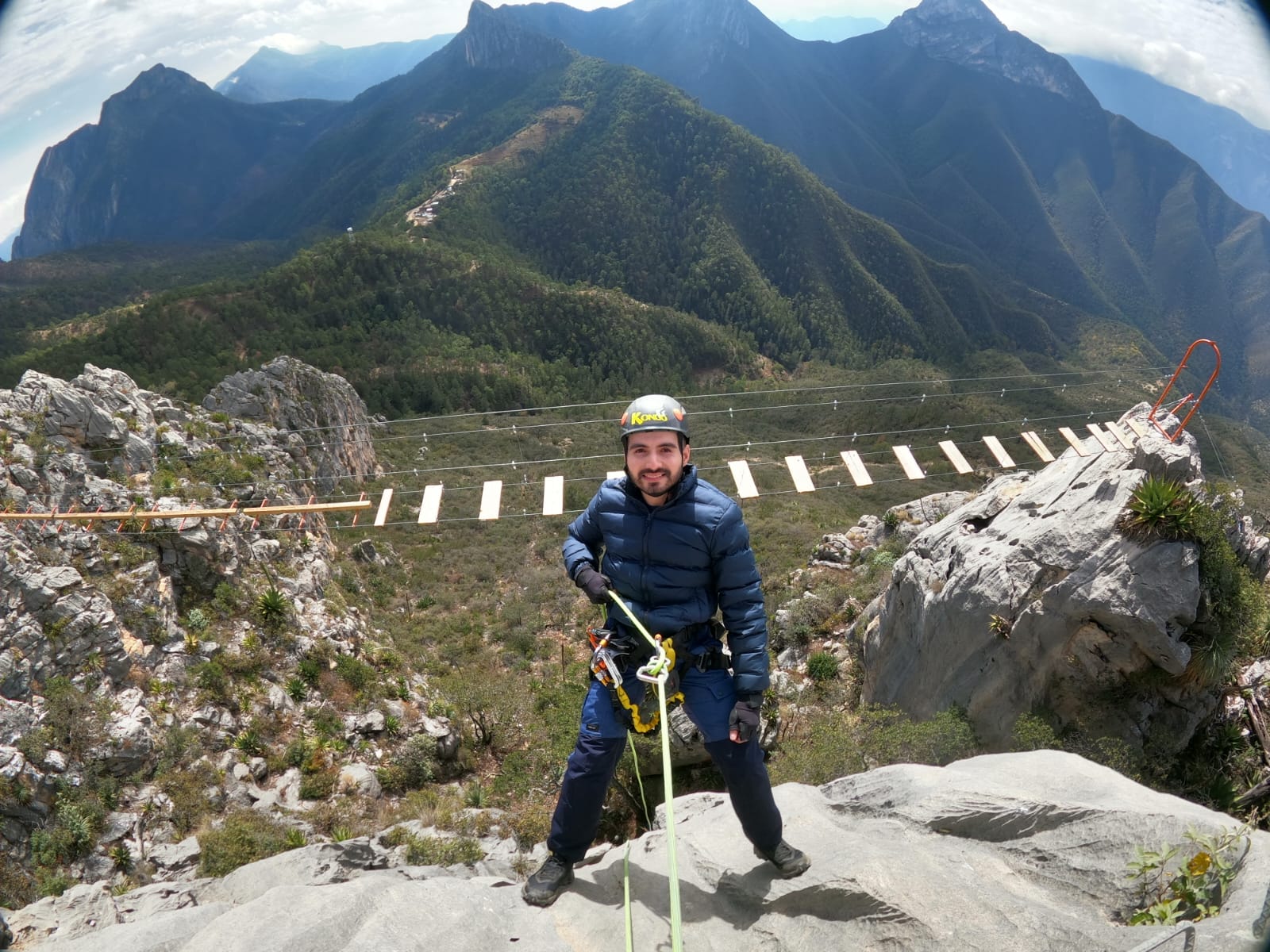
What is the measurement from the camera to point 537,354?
8088cm

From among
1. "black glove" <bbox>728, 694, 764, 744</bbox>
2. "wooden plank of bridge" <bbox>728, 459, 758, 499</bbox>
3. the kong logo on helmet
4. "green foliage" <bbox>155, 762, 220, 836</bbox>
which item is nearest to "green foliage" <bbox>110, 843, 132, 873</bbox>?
"green foliage" <bbox>155, 762, 220, 836</bbox>

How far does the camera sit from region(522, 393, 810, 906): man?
14.7 ft

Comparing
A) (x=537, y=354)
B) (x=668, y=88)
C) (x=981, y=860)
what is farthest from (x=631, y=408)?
(x=668, y=88)

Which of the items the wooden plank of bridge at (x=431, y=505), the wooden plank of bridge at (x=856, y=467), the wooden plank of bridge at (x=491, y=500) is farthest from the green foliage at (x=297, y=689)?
the wooden plank of bridge at (x=856, y=467)

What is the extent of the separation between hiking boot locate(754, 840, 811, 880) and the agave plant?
5.89 metres

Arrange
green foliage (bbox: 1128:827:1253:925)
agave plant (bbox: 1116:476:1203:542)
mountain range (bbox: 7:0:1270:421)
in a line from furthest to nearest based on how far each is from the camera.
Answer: mountain range (bbox: 7:0:1270:421) → agave plant (bbox: 1116:476:1203:542) → green foliage (bbox: 1128:827:1253:925)

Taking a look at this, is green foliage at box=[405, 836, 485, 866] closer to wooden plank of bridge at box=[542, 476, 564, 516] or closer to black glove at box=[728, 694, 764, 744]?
black glove at box=[728, 694, 764, 744]

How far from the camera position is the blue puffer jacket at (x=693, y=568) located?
14.7ft

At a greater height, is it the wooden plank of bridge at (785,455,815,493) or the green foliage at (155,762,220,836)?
the wooden plank of bridge at (785,455,815,493)

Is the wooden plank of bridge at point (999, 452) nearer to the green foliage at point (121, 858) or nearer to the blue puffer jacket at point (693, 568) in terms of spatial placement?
Result: the blue puffer jacket at point (693, 568)

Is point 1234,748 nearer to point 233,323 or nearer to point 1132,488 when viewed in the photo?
point 1132,488

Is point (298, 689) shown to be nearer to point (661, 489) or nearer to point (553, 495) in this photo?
point (553, 495)

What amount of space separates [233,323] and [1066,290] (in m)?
204

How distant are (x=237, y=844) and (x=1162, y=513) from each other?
12.3 metres
